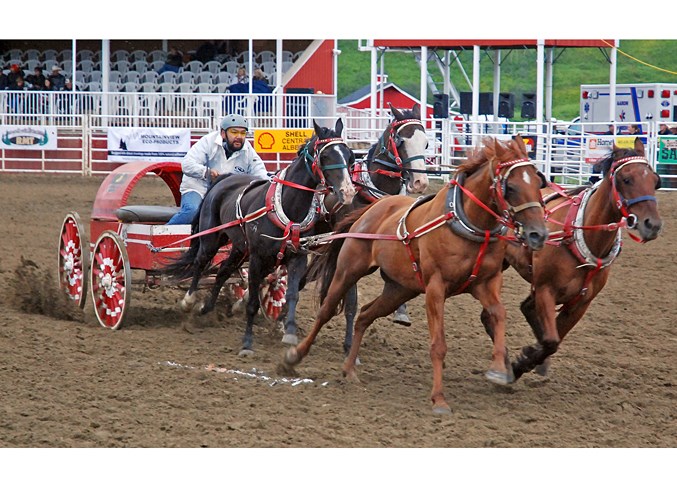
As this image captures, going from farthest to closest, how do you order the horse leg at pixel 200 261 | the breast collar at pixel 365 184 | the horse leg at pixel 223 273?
the horse leg at pixel 200 261 → the horse leg at pixel 223 273 → the breast collar at pixel 365 184

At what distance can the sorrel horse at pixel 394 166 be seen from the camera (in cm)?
846

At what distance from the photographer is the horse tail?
7.45 m

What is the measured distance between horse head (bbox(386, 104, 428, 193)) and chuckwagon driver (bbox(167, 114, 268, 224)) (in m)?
1.30

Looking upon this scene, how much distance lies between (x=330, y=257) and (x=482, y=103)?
60.7 feet

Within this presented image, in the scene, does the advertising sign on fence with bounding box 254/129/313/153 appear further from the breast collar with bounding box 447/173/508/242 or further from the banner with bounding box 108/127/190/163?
the breast collar with bounding box 447/173/508/242

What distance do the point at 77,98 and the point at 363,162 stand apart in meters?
16.8

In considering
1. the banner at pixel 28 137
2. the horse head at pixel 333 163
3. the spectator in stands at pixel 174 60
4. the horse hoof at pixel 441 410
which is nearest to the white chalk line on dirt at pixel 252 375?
the horse hoof at pixel 441 410

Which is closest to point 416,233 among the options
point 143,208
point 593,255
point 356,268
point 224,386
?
point 356,268

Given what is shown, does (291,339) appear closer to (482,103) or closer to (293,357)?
(293,357)

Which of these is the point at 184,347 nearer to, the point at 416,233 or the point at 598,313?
the point at 416,233

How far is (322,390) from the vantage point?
680 cm

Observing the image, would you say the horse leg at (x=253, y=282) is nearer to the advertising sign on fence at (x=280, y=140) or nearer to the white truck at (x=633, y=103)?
the advertising sign on fence at (x=280, y=140)

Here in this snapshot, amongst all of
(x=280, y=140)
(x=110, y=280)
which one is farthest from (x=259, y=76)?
(x=110, y=280)

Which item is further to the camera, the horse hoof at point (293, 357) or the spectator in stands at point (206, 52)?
the spectator in stands at point (206, 52)
